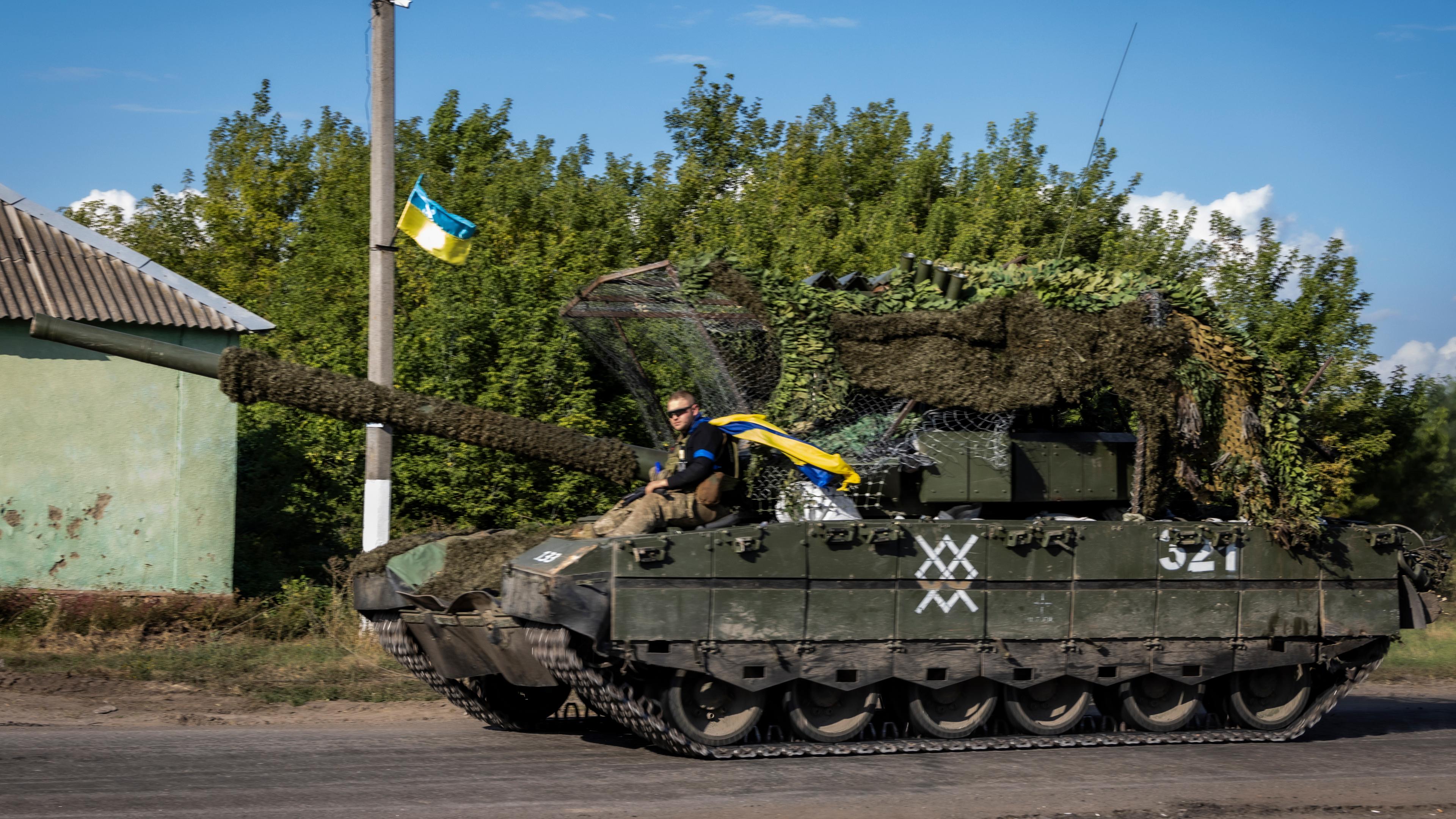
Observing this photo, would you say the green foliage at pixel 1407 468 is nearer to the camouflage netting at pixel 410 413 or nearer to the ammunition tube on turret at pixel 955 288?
the ammunition tube on turret at pixel 955 288

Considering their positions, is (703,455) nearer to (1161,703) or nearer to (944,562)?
(944,562)

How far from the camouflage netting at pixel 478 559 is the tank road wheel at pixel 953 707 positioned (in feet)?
8.38

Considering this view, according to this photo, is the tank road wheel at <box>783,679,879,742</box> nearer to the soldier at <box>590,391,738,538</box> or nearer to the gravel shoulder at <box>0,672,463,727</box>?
the soldier at <box>590,391,738,538</box>

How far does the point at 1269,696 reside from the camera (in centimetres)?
942

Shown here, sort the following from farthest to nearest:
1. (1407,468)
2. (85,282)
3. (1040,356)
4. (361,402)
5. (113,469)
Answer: (1407,468) → (85,282) → (113,469) → (361,402) → (1040,356)

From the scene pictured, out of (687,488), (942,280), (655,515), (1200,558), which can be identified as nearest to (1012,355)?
(942,280)

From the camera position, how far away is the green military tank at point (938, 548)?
8.02 meters

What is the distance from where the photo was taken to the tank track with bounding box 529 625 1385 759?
7.58 meters

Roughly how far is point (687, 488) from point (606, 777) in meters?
2.01

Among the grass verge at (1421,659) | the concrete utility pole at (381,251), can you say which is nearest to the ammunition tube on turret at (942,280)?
the concrete utility pole at (381,251)

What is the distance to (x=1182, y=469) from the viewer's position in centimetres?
900

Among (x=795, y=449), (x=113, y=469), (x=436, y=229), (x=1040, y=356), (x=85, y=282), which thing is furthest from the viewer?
(x=85, y=282)

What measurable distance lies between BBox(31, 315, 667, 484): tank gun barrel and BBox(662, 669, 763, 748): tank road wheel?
1.76m

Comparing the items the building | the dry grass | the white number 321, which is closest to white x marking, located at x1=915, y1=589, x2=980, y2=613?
the white number 321
